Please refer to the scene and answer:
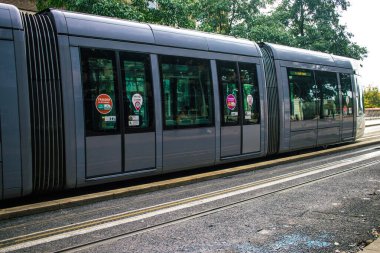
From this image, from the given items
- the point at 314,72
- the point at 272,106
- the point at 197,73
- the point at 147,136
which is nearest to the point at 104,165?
the point at 147,136

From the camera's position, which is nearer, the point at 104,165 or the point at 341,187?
the point at 104,165

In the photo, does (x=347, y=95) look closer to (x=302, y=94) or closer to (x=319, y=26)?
(x=302, y=94)

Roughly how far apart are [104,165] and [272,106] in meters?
5.75

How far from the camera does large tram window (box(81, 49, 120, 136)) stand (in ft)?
24.1

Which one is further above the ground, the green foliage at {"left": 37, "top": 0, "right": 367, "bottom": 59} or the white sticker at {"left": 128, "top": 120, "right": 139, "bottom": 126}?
the green foliage at {"left": 37, "top": 0, "right": 367, "bottom": 59}

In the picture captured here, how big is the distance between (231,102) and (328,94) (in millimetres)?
5510

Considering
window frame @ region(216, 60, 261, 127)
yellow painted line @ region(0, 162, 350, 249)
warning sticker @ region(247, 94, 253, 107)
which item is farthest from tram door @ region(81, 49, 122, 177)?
warning sticker @ region(247, 94, 253, 107)

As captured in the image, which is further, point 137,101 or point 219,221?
point 137,101

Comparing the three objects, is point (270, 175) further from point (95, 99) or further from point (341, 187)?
point (95, 99)

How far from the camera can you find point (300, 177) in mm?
9258

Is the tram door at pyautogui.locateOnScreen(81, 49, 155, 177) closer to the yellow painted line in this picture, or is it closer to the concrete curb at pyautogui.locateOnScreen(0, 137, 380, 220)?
the concrete curb at pyautogui.locateOnScreen(0, 137, 380, 220)

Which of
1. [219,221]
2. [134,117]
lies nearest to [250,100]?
[134,117]

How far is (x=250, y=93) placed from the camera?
35.8ft

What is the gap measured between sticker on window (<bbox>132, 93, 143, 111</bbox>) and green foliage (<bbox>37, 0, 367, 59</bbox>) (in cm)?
913
